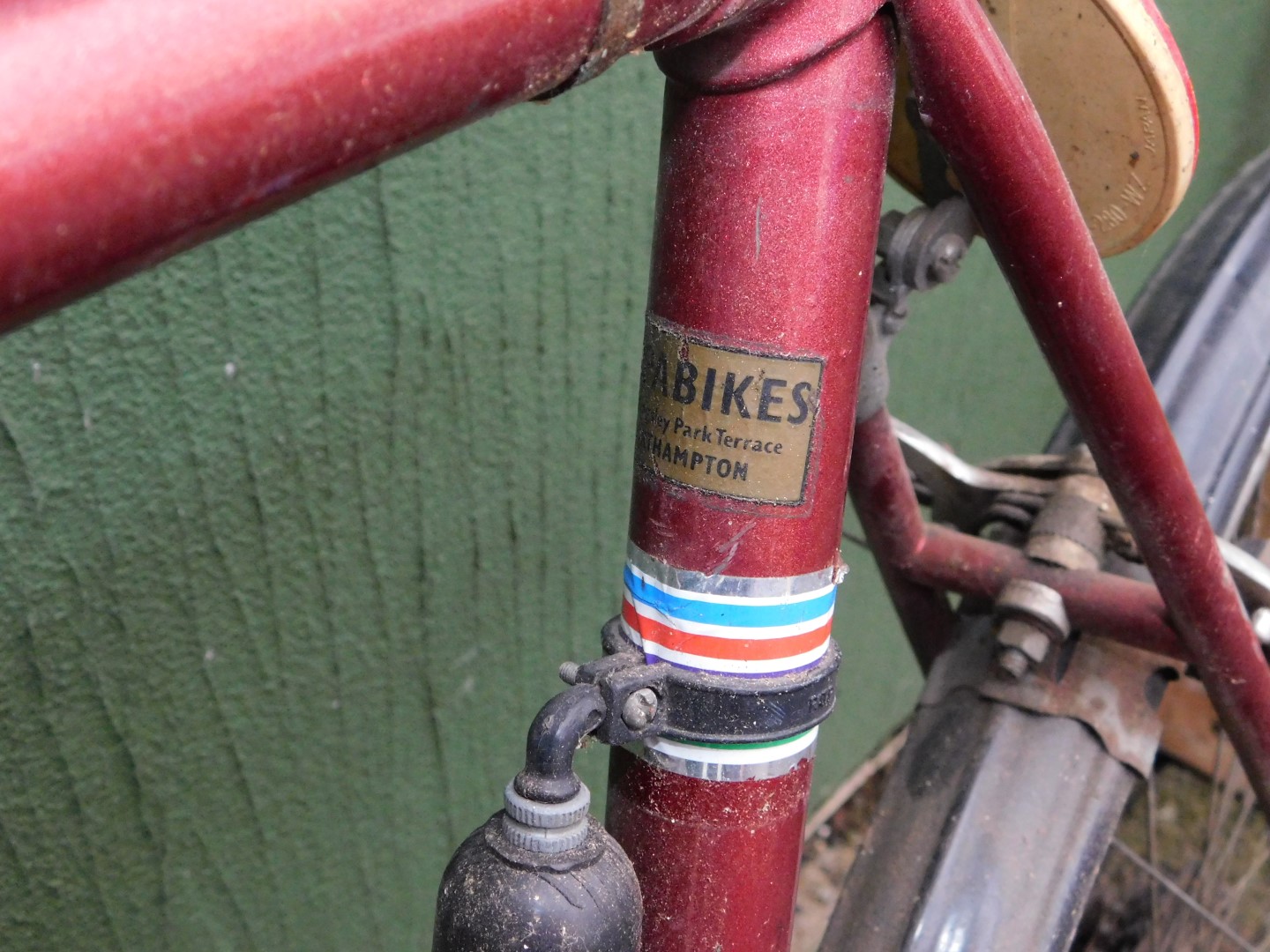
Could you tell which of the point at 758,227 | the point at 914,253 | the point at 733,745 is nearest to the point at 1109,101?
the point at 914,253

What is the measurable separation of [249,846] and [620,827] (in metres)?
0.48

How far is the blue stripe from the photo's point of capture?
514mm

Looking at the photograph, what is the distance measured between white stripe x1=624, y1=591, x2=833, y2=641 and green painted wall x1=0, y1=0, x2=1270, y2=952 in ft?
1.24

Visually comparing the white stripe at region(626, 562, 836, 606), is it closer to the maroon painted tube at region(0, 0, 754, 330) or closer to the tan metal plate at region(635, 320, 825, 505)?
the tan metal plate at region(635, 320, 825, 505)

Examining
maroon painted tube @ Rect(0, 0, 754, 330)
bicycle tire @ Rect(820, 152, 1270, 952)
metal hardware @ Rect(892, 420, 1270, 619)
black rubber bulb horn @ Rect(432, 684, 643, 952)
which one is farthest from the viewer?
metal hardware @ Rect(892, 420, 1270, 619)

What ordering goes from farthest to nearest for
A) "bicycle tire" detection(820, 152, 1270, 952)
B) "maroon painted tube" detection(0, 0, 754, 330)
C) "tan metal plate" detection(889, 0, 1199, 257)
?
"bicycle tire" detection(820, 152, 1270, 952) → "tan metal plate" detection(889, 0, 1199, 257) → "maroon painted tube" detection(0, 0, 754, 330)

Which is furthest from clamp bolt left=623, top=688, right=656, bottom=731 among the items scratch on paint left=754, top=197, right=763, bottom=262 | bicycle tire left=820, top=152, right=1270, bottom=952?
bicycle tire left=820, top=152, right=1270, bottom=952

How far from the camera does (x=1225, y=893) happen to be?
1.28 meters

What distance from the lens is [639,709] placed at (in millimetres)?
511

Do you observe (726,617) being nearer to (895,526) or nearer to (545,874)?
(545,874)

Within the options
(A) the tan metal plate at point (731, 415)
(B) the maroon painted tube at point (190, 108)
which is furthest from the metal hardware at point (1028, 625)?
(B) the maroon painted tube at point (190, 108)

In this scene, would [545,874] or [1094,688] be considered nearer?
[545,874]

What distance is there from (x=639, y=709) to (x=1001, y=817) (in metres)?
0.34

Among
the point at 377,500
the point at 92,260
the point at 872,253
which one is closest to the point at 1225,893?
the point at 377,500
